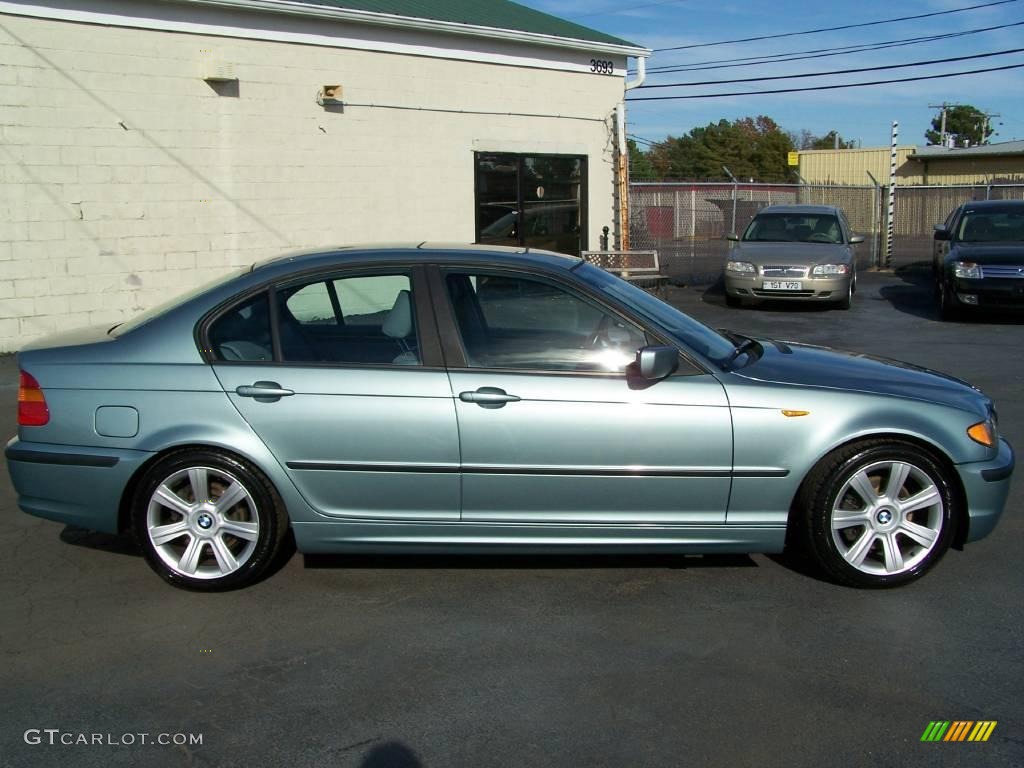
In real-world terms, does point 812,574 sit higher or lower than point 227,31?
lower

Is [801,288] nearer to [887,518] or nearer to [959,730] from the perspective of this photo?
[887,518]

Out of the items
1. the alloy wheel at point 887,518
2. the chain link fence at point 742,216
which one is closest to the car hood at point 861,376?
the alloy wheel at point 887,518

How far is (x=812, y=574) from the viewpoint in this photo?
4.87m

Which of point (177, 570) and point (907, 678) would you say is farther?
point (177, 570)

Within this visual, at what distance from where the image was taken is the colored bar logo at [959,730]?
11.4ft

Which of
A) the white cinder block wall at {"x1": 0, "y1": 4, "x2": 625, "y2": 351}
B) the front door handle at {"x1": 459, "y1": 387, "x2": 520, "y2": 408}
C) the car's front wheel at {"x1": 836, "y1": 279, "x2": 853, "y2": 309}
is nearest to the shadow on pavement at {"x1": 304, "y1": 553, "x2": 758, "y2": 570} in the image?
the front door handle at {"x1": 459, "y1": 387, "x2": 520, "y2": 408}

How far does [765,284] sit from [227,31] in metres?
8.14

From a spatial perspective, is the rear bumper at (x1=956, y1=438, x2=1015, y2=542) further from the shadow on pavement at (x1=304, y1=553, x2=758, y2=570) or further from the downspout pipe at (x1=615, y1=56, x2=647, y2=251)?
the downspout pipe at (x1=615, y1=56, x2=647, y2=251)

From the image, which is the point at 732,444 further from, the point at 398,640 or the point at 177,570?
the point at 177,570

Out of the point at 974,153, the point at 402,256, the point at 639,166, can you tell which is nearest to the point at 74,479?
the point at 402,256

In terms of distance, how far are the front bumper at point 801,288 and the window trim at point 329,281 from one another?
1127 cm

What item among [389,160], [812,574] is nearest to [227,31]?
[389,160]

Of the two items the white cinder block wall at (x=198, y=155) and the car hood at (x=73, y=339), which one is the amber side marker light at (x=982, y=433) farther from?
the white cinder block wall at (x=198, y=155)

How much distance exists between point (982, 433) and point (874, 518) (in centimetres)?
63
